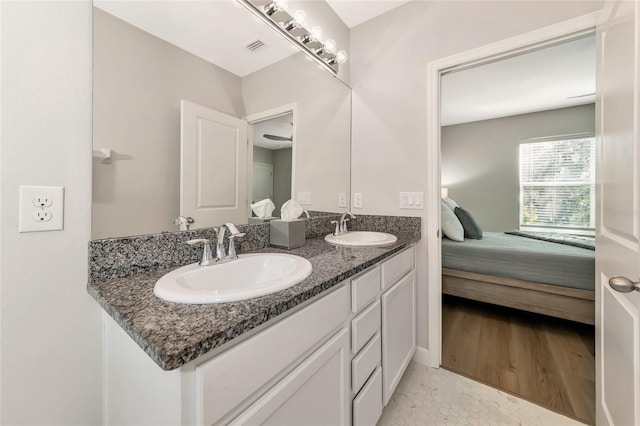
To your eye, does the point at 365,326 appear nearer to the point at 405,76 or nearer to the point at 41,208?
the point at 41,208

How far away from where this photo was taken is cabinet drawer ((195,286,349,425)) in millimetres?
477

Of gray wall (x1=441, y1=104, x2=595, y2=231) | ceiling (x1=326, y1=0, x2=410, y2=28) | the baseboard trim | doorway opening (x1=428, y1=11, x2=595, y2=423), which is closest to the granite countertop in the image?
doorway opening (x1=428, y1=11, x2=595, y2=423)

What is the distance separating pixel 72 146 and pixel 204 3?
76 centimetres

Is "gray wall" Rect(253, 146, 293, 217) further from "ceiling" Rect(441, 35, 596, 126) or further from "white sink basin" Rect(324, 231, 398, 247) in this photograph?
"ceiling" Rect(441, 35, 596, 126)

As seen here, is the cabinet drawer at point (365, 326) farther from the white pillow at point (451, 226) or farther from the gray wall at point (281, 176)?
the white pillow at point (451, 226)

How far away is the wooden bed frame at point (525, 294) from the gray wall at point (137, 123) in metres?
2.48

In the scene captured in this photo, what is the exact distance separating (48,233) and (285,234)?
31.5 inches

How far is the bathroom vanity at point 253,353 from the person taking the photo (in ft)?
1.54

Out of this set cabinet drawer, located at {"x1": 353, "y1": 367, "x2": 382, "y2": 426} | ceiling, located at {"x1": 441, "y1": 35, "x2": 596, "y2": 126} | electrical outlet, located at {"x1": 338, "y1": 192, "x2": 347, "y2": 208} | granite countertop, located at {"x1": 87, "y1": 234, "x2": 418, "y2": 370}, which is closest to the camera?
granite countertop, located at {"x1": 87, "y1": 234, "x2": 418, "y2": 370}

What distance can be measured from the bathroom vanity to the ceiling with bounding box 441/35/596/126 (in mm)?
2165

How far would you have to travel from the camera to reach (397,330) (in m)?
1.36

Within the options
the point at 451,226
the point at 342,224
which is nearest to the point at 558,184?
the point at 451,226

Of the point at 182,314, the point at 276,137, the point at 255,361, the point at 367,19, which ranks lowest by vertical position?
the point at 255,361

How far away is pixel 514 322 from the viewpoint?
2246 mm
